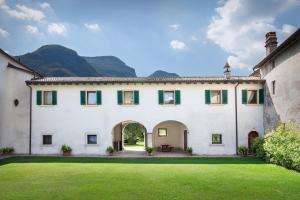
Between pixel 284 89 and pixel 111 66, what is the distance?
154 metres

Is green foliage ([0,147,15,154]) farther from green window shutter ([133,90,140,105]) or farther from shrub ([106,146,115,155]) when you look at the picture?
green window shutter ([133,90,140,105])

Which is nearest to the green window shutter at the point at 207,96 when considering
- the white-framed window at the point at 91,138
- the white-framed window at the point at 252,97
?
the white-framed window at the point at 252,97

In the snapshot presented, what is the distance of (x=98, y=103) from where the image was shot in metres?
22.0

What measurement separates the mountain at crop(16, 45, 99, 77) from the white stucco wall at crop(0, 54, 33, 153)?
7507cm

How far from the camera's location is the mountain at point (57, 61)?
100000 mm

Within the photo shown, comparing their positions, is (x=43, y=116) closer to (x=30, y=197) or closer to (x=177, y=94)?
(x=177, y=94)

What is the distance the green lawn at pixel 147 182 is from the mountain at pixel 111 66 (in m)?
139

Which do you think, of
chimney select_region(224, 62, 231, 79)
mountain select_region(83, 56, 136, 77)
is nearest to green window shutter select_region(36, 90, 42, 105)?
chimney select_region(224, 62, 231, 79)

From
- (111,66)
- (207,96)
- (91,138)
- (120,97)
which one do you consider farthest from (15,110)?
(111,66)

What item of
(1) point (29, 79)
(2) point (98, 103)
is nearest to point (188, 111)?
(2) point (98, 103)

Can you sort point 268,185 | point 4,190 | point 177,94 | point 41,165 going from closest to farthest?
point 4,190 < point 268,185 < point 41,165 < point 177,94

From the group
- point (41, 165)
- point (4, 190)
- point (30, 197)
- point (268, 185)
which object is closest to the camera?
point (30, 197)

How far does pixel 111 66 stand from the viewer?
166875 mm

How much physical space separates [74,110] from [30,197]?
516 inches
